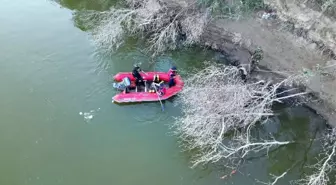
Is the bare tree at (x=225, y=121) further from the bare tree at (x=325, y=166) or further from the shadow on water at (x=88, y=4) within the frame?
the shadow on water at (x=88, y=4)

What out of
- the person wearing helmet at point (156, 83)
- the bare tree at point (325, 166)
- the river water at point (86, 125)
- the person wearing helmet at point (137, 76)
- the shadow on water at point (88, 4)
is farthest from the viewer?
the shadow on water at point (88, 4)

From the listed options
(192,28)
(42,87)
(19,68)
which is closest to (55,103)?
(42,87)

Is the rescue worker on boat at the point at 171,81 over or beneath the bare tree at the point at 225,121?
over

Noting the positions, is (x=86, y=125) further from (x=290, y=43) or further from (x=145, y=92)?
(x=290, y=43)

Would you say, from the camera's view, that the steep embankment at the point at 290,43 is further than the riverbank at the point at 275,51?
Yes

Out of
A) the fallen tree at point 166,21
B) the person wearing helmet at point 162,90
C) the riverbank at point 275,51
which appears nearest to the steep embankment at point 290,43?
the riverbank at point 275,51

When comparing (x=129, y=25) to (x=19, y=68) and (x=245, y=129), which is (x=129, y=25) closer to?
(x=19, y=68)

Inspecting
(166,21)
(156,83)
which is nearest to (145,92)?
(156,83)
